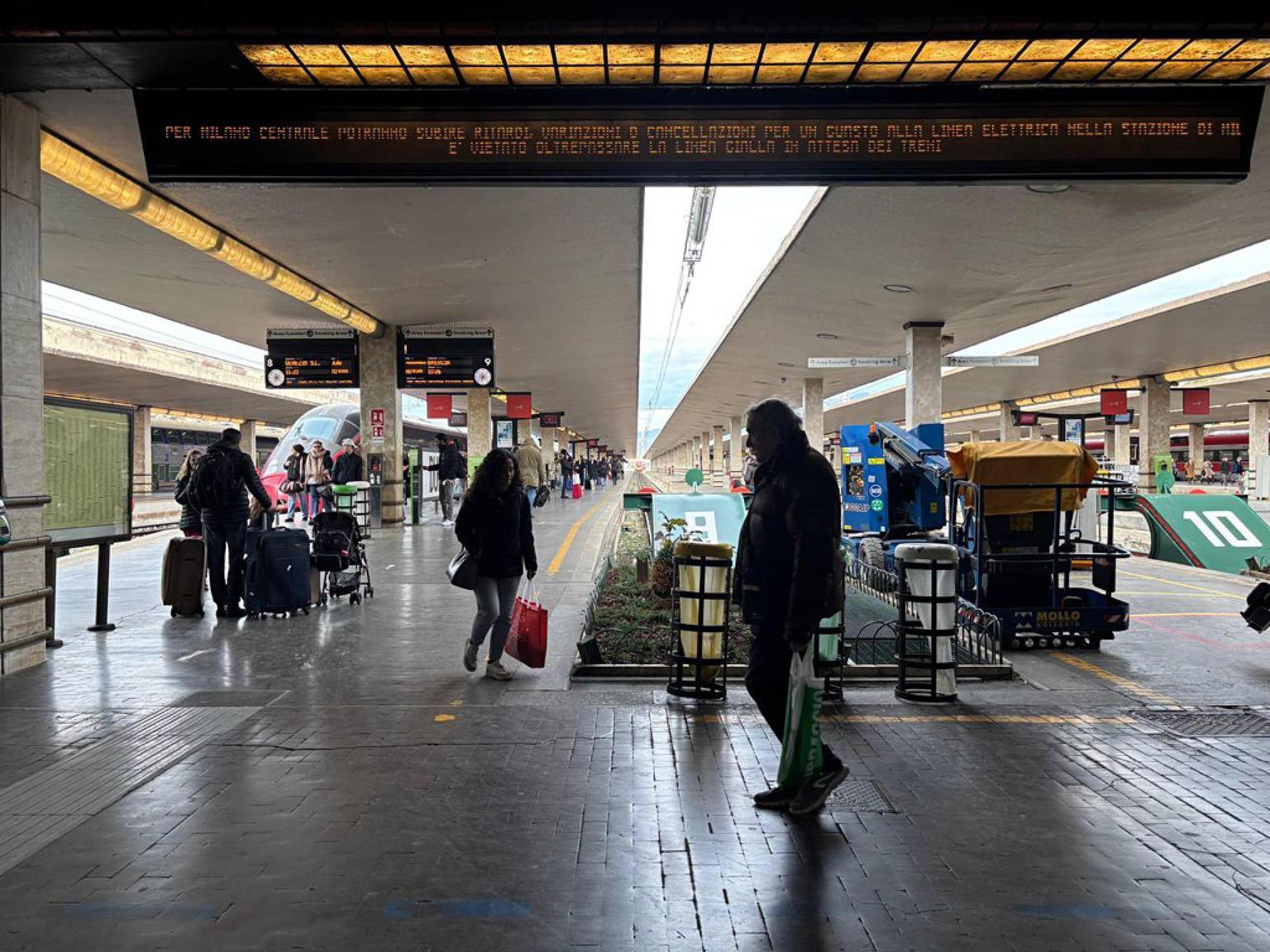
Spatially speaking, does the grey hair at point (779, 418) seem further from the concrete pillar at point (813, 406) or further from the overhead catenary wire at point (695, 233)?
the concrete pillar at point (813, 406)

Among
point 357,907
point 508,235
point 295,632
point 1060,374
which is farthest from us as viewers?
point 1060,374

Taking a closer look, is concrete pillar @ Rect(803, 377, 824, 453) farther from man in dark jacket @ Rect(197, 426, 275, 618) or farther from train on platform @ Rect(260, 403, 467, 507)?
man in dark jacket @ Rect(197, 426, 275, 618)

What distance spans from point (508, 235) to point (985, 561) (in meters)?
8.77

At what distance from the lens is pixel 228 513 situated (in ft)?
30.8

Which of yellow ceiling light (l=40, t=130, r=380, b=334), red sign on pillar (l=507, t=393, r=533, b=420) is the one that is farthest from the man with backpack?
red sign on pillar (l=507, t=393, r=533, b=420)

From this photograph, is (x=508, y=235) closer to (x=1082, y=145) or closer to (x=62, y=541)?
(x=62, y=541)

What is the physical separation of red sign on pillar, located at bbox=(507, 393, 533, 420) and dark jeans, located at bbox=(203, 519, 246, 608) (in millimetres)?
24494

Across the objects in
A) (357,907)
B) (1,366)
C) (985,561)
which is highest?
(1,366)

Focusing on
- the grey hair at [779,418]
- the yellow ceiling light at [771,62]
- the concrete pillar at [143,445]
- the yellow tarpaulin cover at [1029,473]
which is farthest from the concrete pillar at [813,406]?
the grey hair at [779,418]

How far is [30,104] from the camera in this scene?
7.34 m

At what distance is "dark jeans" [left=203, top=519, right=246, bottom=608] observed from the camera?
9.48m

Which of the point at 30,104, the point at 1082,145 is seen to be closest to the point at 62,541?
the point at 30,104

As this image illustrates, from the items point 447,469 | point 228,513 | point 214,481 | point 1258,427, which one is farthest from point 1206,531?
point 1258,427

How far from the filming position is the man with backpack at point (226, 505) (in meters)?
9.16
